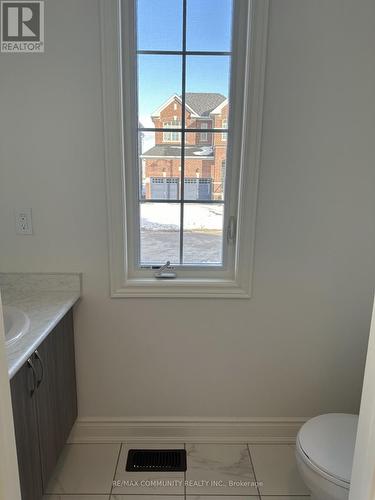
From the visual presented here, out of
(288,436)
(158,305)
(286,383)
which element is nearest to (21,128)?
(158,305)

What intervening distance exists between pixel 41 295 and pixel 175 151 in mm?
923

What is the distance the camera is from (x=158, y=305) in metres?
1.74

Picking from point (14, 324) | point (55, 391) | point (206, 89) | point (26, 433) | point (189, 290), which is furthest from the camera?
point (189, 290)

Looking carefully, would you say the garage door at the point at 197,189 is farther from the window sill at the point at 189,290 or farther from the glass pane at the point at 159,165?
the window sill at the point at 189,290

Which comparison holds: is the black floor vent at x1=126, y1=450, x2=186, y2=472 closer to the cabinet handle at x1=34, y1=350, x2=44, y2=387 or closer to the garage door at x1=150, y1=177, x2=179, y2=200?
the cabinet handle at x1=34, y1=350, x2=44, y2=387

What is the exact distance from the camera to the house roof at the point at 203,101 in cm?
162

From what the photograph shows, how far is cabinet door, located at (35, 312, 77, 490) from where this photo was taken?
52.5 inches

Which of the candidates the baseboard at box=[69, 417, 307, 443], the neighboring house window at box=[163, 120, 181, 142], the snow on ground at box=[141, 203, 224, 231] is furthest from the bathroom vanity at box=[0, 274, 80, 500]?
the neighboring house window at box=[163, 120, 181, 142]

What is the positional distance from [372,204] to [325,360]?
81 centimetres

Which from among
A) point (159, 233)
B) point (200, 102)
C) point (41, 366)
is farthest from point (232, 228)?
point (41, 366)

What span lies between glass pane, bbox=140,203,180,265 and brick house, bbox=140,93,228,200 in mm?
62

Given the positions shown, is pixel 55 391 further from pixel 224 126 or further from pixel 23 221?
pixel 224 126

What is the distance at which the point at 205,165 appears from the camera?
1.69 metres

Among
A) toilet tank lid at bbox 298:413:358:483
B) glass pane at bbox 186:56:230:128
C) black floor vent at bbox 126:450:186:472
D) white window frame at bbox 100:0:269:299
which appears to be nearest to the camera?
toilet tank lid at bbox 298:413:358:483
